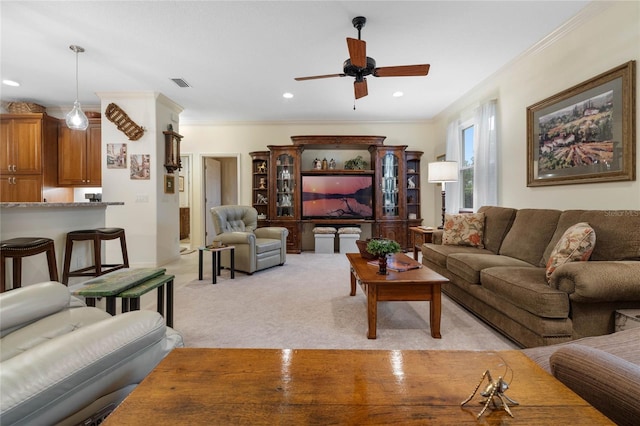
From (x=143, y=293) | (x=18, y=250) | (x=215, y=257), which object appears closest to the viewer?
(x=143, y=293)

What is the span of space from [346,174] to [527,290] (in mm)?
4351

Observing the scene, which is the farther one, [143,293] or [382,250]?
[382,250]

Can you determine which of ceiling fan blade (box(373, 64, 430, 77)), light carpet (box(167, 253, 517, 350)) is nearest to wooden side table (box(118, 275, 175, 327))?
light carpet (box(167, 253, 517, 350))

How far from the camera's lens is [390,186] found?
5.84 metres

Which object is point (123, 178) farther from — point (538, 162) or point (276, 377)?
point (538, 162)

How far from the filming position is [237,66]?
3646mm

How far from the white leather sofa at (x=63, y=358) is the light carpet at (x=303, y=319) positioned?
1173mm

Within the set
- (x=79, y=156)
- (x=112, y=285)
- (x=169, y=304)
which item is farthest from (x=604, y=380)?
(x=79, y=156)

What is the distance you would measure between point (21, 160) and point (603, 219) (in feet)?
24.4

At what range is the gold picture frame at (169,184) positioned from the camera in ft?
15.7

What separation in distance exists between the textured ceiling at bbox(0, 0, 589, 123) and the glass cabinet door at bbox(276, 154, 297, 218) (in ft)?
4.36

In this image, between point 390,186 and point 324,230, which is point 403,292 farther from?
point 390,186

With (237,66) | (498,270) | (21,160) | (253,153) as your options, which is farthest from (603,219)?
(21,160)

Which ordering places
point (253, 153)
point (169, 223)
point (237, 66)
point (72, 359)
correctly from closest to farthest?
1. point (72, 359)
2. point (237, 66)
3. point (169, 223)
4. point (253, 153)
